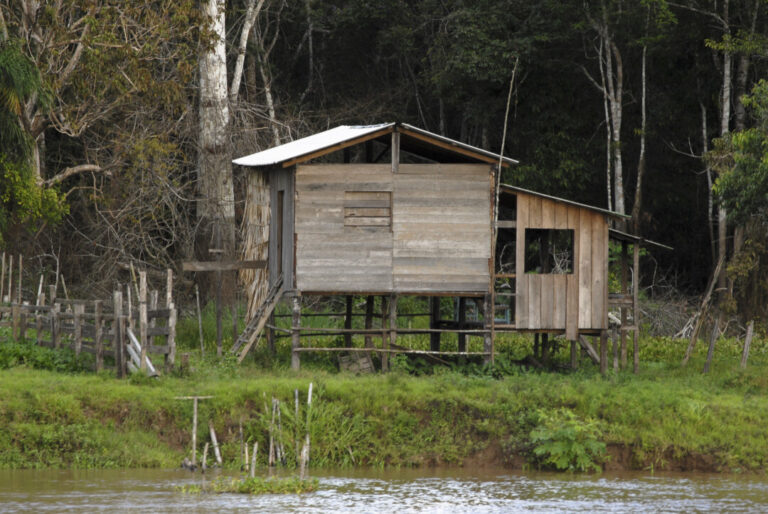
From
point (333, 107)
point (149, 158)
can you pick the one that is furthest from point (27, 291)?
point (333, 107)

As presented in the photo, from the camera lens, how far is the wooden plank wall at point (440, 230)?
75.4 feet

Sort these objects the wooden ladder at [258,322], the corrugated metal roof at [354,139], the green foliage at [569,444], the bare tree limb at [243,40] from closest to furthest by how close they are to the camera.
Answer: the green foliage at [569,444], the corrugated metal roof at [354,139], the wooden ladder at [258,322], the bare tree limb at [243,40]

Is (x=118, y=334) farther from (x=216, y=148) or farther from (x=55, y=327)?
(x=216, y=148)

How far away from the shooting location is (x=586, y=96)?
119ft

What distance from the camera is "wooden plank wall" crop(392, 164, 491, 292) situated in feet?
75.4

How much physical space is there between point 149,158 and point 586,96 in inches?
533

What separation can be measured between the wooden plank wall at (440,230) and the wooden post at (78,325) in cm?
590

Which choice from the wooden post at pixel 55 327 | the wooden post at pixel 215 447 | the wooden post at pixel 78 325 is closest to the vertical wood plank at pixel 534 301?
the wooden post at pixel 215 447

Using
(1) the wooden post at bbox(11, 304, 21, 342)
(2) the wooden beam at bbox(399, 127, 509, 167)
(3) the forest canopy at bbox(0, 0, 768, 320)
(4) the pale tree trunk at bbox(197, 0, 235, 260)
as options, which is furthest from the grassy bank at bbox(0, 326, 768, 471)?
(4) the pale tree trunk at bbox(197, 0, 235, 260)

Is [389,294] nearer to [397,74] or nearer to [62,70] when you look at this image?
[62,70]

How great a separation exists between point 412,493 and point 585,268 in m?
8.66

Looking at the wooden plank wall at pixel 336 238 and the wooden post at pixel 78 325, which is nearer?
the wooden post at pixel 78 325

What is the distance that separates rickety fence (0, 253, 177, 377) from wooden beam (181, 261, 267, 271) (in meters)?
1.06

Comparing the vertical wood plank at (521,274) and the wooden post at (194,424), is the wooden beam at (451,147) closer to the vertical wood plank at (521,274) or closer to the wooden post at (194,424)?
the vertical wood plank at (521,274)
